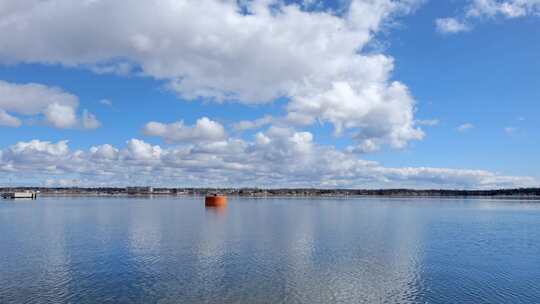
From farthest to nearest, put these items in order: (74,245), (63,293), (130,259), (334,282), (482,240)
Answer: (482,240), (74,245), (130,259), (334,282), (63,293)

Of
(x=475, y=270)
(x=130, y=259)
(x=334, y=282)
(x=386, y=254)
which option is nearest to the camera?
(x=334, y=282)

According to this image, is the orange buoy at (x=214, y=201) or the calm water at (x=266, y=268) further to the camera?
the orange buoy at (x=214, y=201)

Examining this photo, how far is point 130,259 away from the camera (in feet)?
154

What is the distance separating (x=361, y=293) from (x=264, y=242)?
2880cm

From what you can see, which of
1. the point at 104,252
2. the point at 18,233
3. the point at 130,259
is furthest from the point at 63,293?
the point at 18,233

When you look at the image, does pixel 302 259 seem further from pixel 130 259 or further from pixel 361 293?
pixel 130 259

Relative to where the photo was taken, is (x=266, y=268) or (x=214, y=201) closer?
(x=266, y=268)

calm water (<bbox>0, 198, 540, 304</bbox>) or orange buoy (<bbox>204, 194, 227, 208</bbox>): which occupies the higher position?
orange buoy (<bbox>204, 194, 227, 208</bbox>)

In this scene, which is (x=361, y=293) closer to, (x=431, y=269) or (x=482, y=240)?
(x=431, y=269)

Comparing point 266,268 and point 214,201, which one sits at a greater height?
point 214,201

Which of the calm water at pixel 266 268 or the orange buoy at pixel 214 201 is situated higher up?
the orange buoy at pixel 214 201

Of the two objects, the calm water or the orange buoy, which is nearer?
the calm water

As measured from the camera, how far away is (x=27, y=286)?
3431 centimetres

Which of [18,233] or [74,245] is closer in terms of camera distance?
[74,245]
